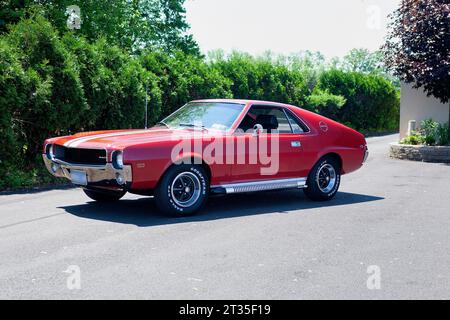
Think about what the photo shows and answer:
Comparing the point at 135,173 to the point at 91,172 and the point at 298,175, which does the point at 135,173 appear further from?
the point at 298,175

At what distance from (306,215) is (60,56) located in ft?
22.0

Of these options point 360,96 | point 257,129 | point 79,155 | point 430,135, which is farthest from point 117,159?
point 360,96

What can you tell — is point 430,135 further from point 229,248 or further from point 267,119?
point 229,248

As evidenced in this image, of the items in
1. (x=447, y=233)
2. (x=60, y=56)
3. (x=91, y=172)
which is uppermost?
(x=60, y=56)

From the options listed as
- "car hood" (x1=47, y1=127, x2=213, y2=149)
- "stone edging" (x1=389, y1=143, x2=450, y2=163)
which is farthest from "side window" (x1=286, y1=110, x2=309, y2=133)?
"stone edging" (x1=389, y1=143, x2=450, y2=163)

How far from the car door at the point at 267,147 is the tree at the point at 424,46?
10.1 meters

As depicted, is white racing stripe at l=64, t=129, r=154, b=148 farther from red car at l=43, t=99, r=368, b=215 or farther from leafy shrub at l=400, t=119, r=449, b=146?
leafy shrub at l=400, t=119, r=449, b=146

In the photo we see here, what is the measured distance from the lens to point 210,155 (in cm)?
824

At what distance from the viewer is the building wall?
20.5m

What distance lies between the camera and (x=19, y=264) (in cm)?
564

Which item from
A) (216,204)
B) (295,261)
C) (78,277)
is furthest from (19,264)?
(216,204)

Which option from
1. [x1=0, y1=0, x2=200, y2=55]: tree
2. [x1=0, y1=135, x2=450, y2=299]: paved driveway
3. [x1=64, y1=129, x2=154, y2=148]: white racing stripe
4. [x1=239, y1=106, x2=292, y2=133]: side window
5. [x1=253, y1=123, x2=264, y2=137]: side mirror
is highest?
[x1=0, y1=0, x2=200, y2=55]: tree

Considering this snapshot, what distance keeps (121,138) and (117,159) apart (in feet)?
1.80

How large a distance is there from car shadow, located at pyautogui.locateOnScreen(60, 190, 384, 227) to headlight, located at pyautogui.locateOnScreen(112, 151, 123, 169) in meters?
0.75
